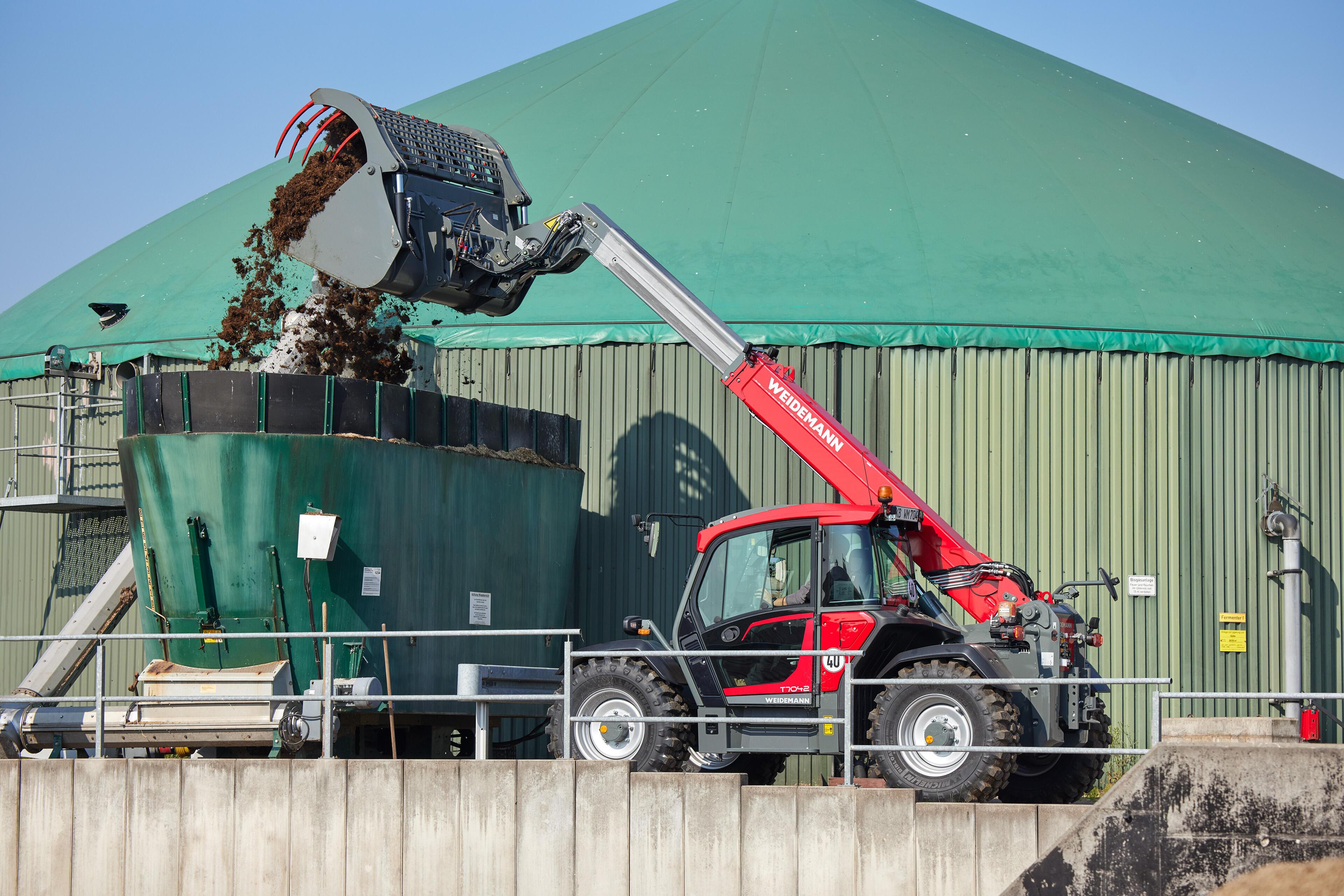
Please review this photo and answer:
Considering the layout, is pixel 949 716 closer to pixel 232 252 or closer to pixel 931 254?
pixel 931 254

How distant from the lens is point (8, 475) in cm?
2194

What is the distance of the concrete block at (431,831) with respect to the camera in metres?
11.7

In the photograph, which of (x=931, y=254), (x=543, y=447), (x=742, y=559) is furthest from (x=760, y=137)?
(x=742, y=559)

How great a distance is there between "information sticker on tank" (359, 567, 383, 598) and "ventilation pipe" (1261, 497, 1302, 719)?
11.6 metres

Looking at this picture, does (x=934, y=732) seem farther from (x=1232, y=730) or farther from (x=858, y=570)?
(x=1232, y=730)

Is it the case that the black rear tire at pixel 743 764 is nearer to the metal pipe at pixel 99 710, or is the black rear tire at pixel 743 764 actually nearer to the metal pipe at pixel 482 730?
the metal pipe at pixel 482 730

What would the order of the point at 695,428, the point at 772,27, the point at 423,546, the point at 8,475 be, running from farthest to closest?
the point at 772,27, the point at 8,475, the point at 695,428, the point at 423,546

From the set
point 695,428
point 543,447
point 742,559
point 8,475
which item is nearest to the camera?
point 742,559

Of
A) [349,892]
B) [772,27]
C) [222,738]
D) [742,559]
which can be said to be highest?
[772,27]

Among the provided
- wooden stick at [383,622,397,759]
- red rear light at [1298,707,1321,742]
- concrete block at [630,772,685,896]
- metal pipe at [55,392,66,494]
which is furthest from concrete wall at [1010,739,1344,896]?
metal pipe at [55,392,66,494]

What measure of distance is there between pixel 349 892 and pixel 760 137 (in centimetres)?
1567

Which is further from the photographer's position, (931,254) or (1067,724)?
(931,254)

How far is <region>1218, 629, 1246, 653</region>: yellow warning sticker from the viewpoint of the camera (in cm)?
1884

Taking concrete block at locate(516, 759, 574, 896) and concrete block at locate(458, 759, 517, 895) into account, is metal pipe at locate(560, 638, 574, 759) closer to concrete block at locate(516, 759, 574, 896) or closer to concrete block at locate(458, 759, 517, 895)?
concrete block at locate(516, 759, 574, 896)
